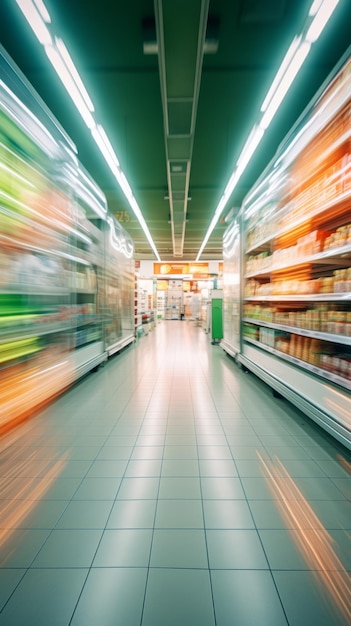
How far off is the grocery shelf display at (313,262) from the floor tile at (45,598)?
181 cm

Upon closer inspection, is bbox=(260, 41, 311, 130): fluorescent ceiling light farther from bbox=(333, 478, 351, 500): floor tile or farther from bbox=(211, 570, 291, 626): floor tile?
bbox=(211, 570, 291, 626): floor tile

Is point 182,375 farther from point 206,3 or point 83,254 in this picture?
point 206,3

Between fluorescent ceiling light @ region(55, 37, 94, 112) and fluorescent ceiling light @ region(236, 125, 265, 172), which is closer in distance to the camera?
fluorescent ceiling light @ region(55, 37, 94, 112)

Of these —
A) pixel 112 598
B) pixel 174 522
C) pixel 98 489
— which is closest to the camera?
pixel 112 598

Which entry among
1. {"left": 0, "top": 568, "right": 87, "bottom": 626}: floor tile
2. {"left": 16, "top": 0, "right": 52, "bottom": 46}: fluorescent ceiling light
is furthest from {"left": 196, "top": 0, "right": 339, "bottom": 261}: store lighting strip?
{"left": 0, "top": 568, "right": 87, "bottom": 626}: floor tile

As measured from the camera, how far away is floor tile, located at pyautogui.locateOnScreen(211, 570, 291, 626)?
1074 mm

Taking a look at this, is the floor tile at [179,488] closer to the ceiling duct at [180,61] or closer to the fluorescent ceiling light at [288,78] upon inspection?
the fluorescent ceiling light at [288,78]

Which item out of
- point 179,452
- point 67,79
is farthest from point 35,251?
point 179,452

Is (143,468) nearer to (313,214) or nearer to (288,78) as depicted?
(313,214)

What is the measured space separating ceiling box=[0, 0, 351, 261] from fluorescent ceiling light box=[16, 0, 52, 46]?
0.13 metres

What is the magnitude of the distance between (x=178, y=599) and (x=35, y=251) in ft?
9.34

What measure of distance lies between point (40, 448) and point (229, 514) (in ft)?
5.13

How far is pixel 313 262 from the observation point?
2777 millimetres

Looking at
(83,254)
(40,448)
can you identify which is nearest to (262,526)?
(40,448)
